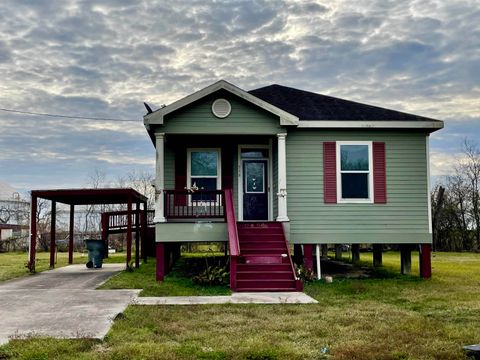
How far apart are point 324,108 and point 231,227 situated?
442 centimetres

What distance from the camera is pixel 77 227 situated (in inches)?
1323

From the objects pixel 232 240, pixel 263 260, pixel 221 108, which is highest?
pixel 221 108

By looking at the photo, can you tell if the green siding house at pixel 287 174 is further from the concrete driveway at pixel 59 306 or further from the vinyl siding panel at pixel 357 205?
the concrete driveway at pixel 59 306

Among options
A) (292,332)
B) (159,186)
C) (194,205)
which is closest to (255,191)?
(194,205)

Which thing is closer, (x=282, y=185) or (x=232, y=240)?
(x=232, y=240)

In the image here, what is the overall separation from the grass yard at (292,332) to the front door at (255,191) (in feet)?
15.6

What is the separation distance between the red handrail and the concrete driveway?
7.34 feet

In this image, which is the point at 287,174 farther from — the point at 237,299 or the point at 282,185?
the point at 237,299

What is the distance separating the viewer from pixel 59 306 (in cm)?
866

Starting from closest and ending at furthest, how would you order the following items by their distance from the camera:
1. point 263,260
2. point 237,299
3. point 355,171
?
1. point 237,299
2. point 263,260
3. point 355,171

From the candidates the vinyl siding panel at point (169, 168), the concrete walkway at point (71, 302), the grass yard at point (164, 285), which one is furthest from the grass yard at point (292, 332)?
the vinyl siding panel at point (169, 168)

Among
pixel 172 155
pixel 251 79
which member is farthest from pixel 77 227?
pixel 172 155

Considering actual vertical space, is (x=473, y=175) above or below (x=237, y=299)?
above

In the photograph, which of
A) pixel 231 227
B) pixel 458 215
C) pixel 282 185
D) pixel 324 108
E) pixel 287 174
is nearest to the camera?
pixel 231 227
